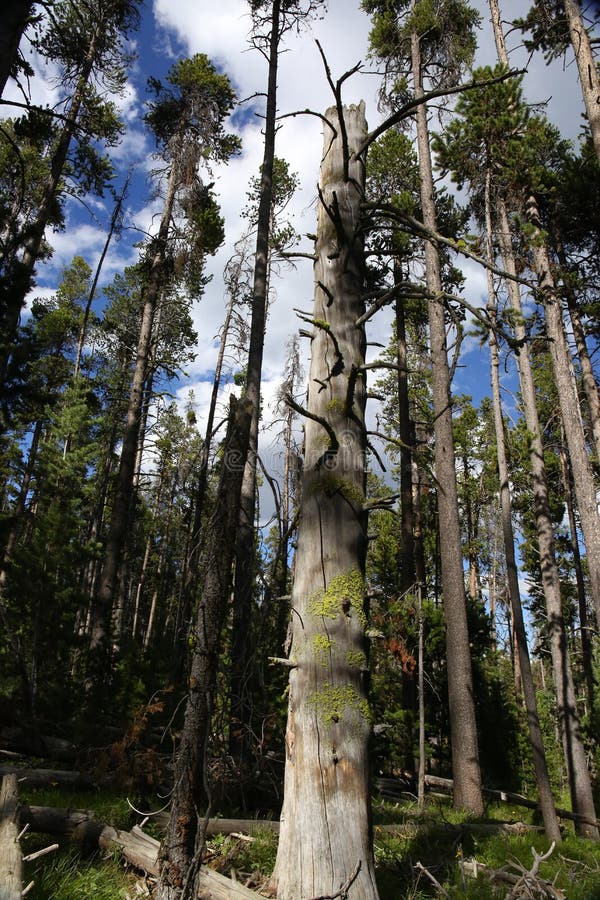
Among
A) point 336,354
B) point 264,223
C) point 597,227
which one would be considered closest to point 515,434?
point 597,227

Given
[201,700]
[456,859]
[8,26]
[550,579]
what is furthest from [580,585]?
[8,26]

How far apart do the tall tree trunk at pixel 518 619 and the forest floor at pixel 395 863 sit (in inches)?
60.0

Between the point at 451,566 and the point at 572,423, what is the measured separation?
451 centimetres

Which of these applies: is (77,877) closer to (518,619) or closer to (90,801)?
(90,801)

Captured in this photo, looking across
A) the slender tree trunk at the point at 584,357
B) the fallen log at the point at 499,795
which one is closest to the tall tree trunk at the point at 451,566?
the fallen log at the point at 499,795

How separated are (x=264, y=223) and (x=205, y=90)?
6.37 metres

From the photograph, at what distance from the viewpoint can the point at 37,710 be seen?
920cm

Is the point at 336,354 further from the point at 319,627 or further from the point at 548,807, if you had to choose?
the point at 548,807

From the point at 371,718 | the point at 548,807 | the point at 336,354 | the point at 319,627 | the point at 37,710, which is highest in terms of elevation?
the point at 336,354

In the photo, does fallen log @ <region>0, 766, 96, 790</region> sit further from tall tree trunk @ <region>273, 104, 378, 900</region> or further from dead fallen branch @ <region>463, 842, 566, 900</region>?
tall tree trunk @ <region>273, 104, 378, 900</region>

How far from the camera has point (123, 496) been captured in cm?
1152

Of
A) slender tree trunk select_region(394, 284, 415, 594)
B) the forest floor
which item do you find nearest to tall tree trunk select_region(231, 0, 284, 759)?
the forest floor

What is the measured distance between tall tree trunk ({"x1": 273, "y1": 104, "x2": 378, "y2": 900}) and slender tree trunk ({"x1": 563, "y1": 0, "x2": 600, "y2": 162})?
878 centimetres

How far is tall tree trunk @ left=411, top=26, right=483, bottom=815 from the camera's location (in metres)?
8.41
